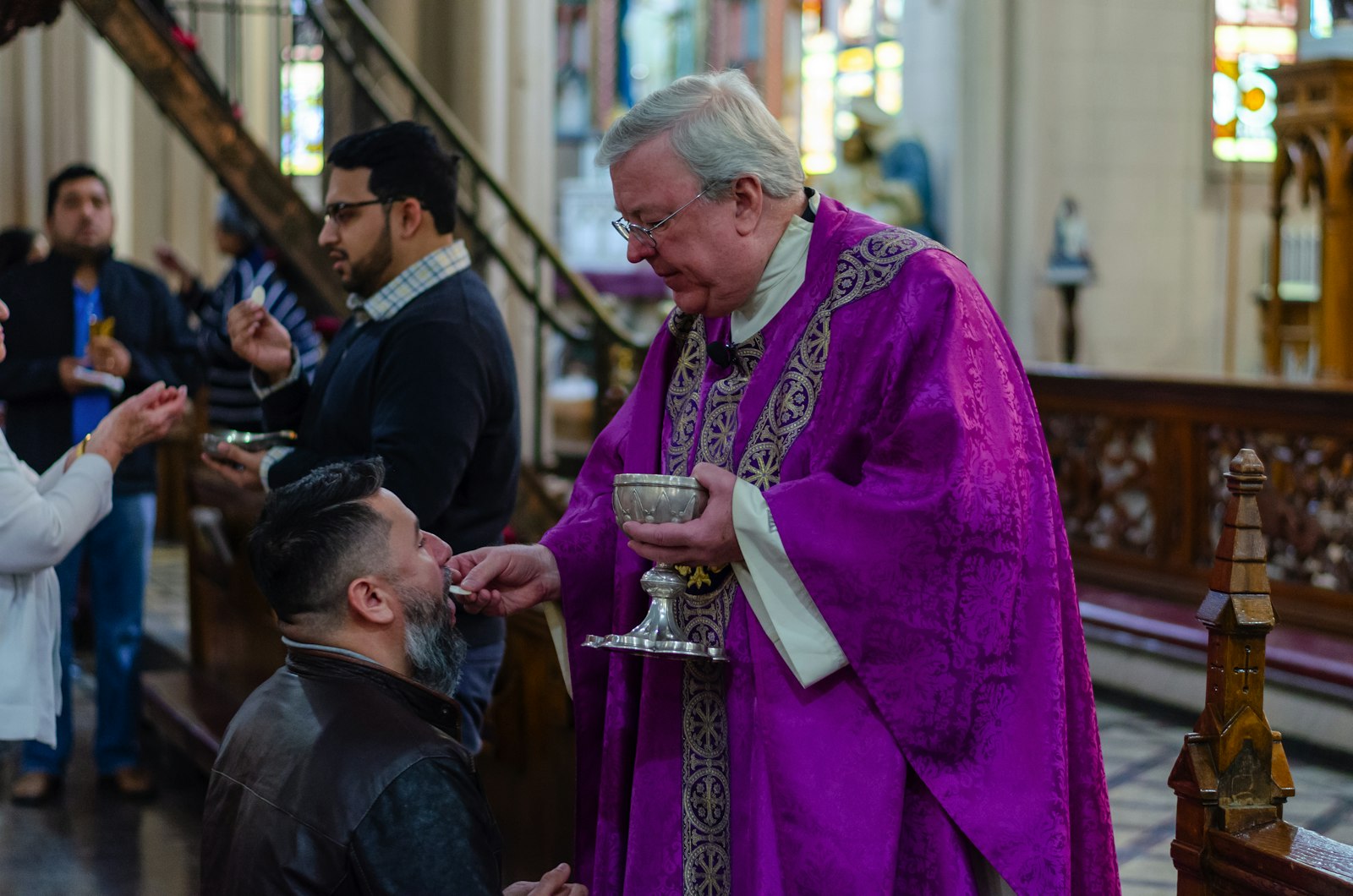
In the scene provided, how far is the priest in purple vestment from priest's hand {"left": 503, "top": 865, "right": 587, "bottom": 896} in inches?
4.3

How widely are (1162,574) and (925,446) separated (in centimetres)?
544

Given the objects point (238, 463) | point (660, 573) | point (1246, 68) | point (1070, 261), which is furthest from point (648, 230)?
point (1246, 68)

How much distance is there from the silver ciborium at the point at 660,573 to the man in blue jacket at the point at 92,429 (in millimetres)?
3203

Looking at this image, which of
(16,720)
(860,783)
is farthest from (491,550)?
(16,720)

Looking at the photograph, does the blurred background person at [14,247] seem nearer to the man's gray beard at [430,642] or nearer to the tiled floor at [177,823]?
the tiled floor at [177,823]

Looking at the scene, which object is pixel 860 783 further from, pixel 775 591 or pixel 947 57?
pixel 947 57

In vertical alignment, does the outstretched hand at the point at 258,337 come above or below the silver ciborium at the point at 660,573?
above

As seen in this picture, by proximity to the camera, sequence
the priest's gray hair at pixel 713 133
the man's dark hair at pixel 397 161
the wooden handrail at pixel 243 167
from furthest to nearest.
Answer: the wooden handrail at pixel 243 167 < the man's dark hair at pixel 397 161 < the priest's gray hair at pixel 713 133

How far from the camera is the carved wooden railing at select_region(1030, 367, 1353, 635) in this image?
619cm

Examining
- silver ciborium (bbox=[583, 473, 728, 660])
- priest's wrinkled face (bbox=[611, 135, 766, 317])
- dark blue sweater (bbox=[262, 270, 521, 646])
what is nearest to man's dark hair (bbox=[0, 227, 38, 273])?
dark blue sweater (bbox=[262, 270, 521, 646])

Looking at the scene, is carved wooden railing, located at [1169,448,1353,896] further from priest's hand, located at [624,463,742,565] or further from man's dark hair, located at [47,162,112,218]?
man's dark hair, located at [47,162,112,218]

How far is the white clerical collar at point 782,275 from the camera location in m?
2.28

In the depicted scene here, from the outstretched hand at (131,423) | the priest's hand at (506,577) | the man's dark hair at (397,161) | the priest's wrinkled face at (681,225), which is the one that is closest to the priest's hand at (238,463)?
the outstretched hand at (131,423)

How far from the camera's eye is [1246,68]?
1334cm
